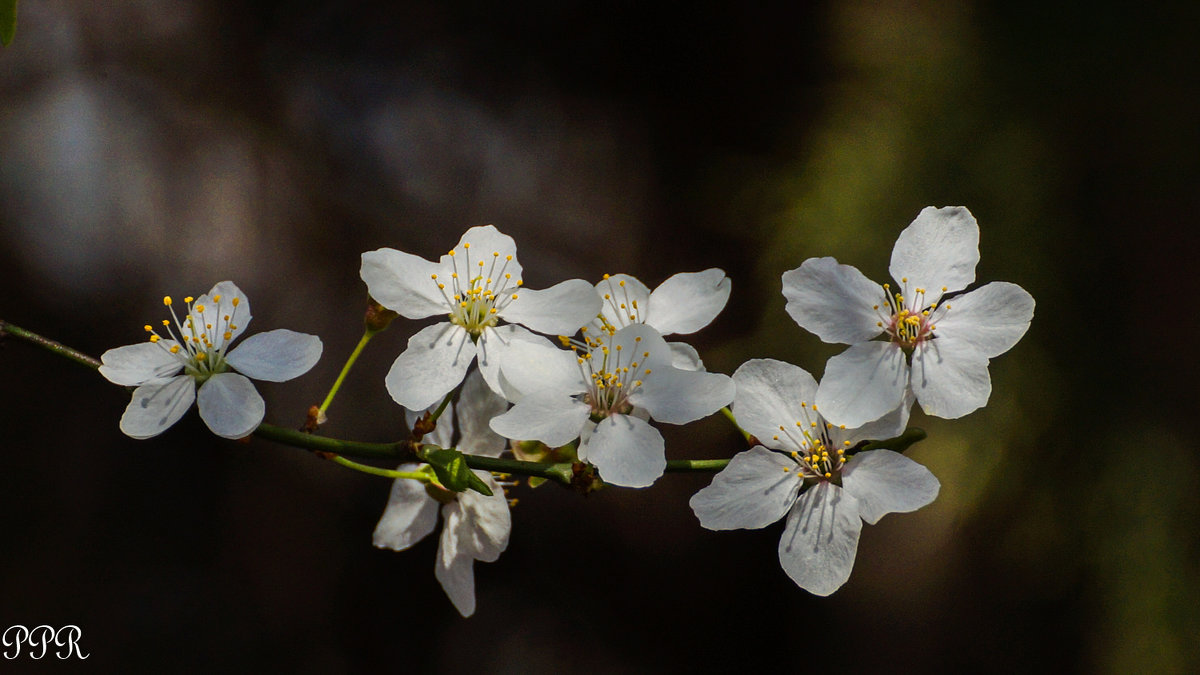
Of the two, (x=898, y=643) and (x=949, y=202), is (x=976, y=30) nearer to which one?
(x=949, y=202)

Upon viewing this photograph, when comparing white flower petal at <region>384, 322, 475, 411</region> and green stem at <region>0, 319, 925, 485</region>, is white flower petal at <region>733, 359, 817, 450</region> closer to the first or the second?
green stem at <region>0, 319, 925, 485</region>

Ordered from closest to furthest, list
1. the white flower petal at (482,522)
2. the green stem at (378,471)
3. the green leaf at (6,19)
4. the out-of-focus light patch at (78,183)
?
the green leaf at (6,19), the green stem at (378,471), the white flower petal at (482,522), the out-of-focus light patch at (78,183)

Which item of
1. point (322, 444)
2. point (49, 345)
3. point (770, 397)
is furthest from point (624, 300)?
point (49, 345)

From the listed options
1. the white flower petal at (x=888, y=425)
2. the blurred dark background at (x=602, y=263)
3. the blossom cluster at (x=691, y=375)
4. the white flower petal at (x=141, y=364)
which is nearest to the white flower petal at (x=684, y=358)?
the blossom cluster at (x=691, y=375)

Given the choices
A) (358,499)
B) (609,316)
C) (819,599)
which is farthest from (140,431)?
(819,599)

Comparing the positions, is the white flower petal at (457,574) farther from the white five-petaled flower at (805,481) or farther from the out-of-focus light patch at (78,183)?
the out-of-focus light patch at (78,183)

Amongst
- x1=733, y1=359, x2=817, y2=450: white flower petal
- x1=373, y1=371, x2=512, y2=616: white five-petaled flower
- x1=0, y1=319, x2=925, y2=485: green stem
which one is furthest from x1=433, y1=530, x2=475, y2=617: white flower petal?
x1=733, y1=359, x2=817, y2=450: white flower petal

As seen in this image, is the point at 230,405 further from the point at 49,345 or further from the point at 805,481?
the point at 805,481
